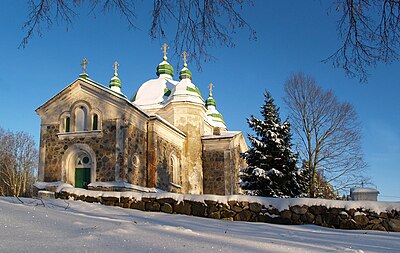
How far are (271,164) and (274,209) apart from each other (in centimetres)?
968

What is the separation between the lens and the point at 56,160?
1855 centimetres

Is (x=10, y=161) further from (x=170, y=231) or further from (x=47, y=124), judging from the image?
(x=170, y=231)

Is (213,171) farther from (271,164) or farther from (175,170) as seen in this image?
(271,164)

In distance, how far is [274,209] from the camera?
27.9 feet

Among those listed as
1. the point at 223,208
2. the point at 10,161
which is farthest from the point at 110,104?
the point at 10,161

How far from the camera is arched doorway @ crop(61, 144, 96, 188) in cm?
1822

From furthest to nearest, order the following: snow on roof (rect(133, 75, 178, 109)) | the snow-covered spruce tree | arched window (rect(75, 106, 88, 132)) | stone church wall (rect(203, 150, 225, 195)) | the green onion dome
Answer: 1. the green onion dome
2. snow on roof (rect(133, 75, 178, 109))
3. stone church wall (rect(203, 150, 225, 195))
4. arched window (rect(75, 106, 88, 132))
5. the snow-covered spruce tree

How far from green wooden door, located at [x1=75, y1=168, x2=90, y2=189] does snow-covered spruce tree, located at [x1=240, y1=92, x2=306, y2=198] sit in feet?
23.3

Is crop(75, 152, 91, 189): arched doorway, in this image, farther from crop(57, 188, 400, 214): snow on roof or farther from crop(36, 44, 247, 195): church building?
crop(57, 188, 400, 214): snow on roof

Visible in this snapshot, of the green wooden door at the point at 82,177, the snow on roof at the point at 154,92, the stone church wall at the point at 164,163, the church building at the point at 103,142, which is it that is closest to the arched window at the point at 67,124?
the church building at the point at 103,142

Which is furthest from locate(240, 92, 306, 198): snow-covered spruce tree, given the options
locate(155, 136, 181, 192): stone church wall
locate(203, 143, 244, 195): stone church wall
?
locate(203, 143, 244, 195): stone church wall

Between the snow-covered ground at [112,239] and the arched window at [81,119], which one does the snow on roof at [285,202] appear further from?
the arched window at [81,119]

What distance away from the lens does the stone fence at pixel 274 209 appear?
26.2 feet

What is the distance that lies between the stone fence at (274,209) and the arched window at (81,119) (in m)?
9.94
